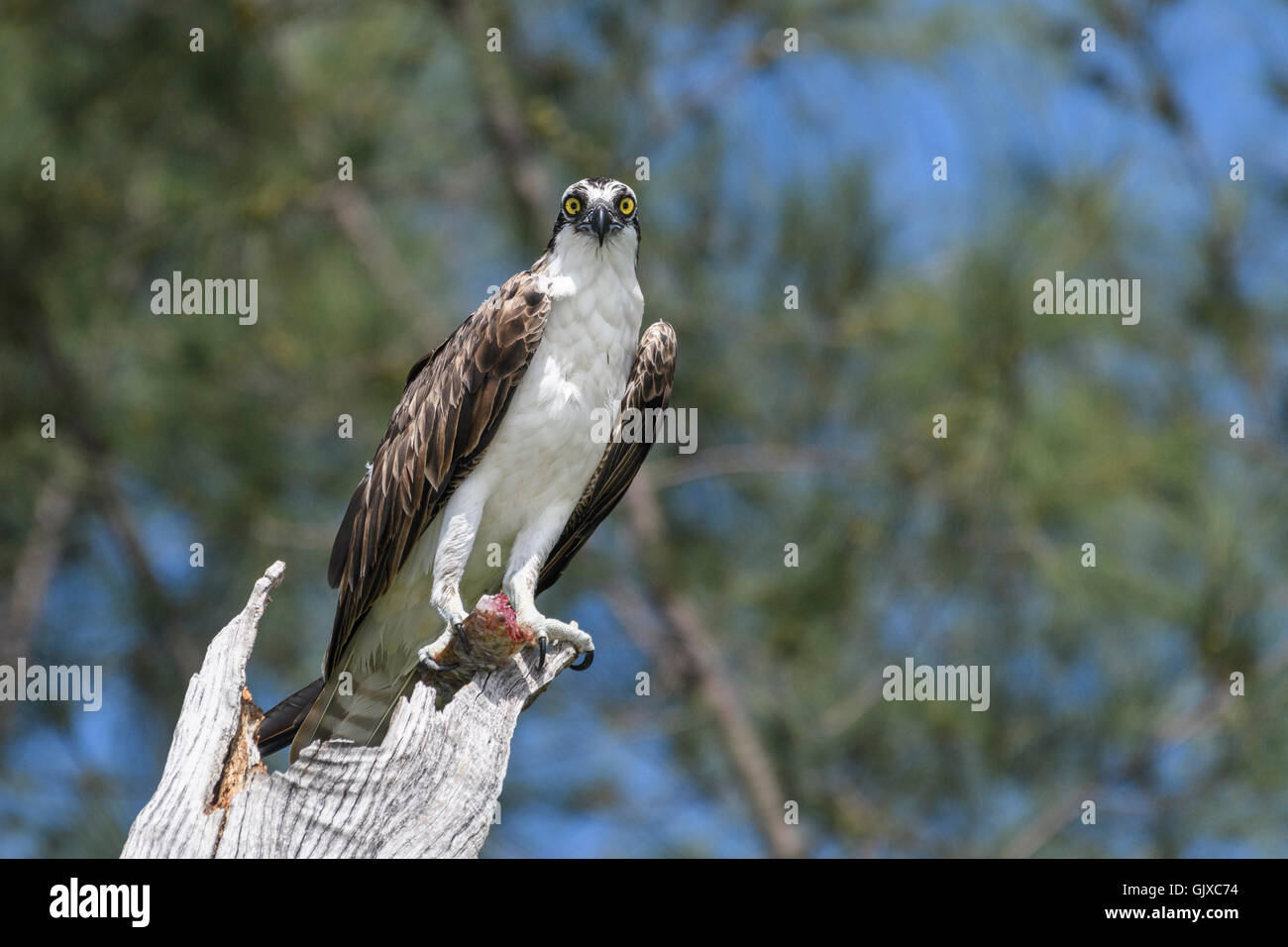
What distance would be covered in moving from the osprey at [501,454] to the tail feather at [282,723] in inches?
6.0

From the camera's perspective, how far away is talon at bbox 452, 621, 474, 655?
4398mm

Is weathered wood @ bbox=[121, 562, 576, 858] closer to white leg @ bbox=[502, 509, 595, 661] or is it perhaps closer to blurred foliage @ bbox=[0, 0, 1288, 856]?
white leg @ bbox=[502, 509, 595, 661]

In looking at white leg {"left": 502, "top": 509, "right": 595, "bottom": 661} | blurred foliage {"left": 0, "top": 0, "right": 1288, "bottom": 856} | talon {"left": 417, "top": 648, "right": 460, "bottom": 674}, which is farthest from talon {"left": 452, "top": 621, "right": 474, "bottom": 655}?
blurred foliage {"left": 0, "top": 0, "right": 1288, "bottom": 856}

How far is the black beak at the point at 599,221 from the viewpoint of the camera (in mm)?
5020

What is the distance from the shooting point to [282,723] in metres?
4.61

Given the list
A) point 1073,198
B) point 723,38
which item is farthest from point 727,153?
point 1073,198

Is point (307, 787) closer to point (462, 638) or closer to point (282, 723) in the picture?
point (462, 638)

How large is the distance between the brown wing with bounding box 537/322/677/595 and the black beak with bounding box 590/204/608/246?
1.44 ft

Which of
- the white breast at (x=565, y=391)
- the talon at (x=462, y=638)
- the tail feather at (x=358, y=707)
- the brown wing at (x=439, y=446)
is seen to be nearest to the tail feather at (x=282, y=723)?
the tail feather at (x=358, y=707)

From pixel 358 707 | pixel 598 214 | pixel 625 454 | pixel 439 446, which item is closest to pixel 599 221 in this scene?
pixel 598 214

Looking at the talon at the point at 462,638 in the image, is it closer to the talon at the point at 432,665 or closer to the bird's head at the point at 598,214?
the talon at the point at 432,665

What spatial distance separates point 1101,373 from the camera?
10320 mm

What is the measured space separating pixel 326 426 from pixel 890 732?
423cm

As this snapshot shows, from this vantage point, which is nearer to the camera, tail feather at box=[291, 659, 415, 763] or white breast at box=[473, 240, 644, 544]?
tail feather at box=[291, 659, 415, 763]
